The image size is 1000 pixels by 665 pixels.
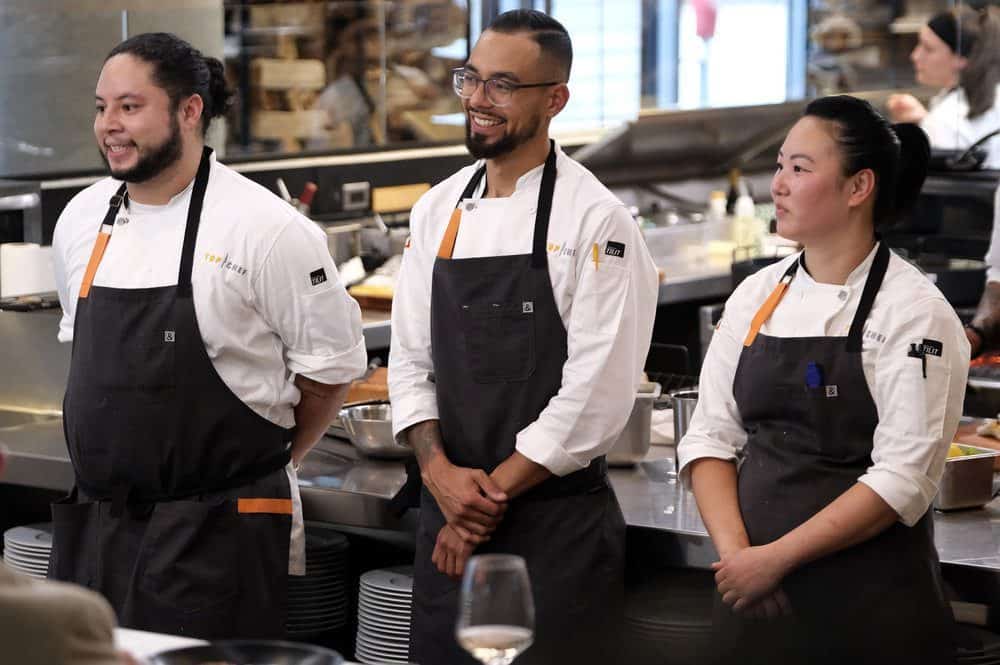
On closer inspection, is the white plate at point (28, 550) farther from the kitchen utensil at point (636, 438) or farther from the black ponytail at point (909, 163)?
the black ponytail at point (909, 163)

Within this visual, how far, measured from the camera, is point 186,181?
305 cm

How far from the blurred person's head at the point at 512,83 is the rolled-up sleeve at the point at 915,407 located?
76cm

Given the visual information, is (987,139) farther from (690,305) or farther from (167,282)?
(167,282)

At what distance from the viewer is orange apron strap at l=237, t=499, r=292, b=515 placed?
2998 millimetres

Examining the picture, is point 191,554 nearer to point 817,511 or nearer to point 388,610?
point 388,610

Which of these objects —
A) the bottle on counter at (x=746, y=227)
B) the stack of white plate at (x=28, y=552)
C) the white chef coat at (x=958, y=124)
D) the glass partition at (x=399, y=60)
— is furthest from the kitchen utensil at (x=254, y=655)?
the bottle on counter at (x=746, y=227)

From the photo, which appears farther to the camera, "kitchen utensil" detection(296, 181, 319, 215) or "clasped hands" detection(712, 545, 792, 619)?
"kitchen utensil" detection(296, 181, 319, 215)

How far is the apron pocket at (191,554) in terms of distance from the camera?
2949mm

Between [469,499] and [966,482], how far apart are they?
38.5 inches

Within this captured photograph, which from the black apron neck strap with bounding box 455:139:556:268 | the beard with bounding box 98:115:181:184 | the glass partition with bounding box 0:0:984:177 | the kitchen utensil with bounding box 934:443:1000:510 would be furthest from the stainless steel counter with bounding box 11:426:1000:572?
the glass partition with bounding box 0:0:984:177

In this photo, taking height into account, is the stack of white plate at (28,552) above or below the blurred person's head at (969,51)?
below

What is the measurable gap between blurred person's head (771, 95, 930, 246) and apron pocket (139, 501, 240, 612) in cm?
114

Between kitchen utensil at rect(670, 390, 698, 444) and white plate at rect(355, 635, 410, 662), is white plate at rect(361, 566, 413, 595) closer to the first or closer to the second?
white plate at rect(355, 635, 410, 662)

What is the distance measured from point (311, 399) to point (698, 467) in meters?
0.78
